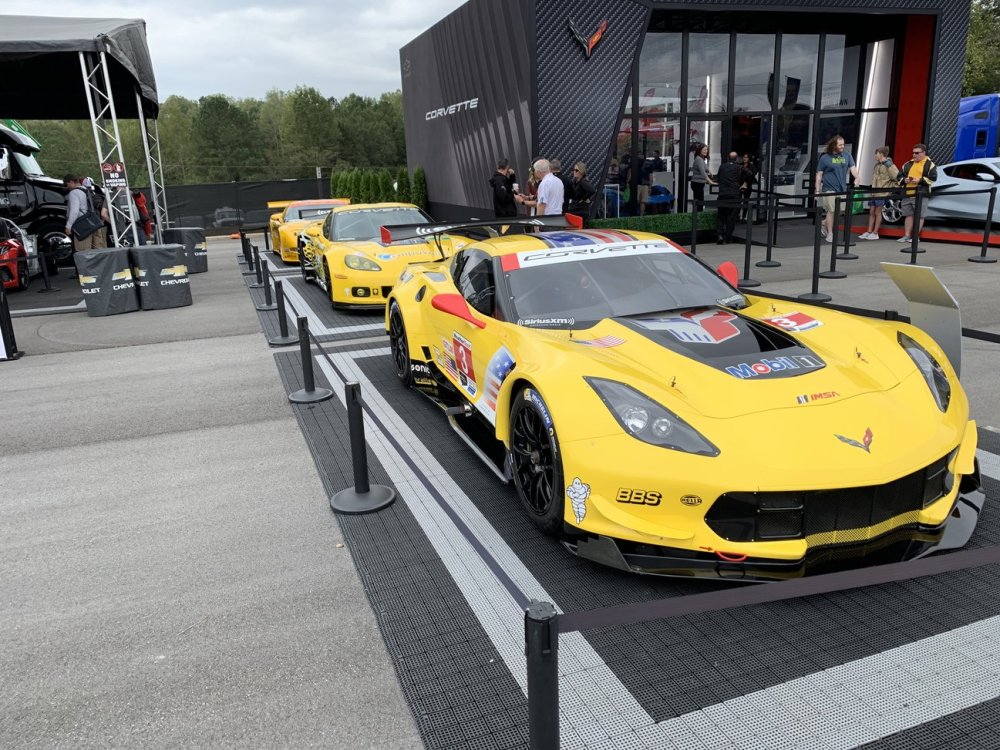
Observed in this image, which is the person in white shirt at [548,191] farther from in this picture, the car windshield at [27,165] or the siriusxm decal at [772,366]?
the car windshield at [27,165]

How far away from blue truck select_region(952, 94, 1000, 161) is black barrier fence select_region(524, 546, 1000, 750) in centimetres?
2448

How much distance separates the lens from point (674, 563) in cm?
300

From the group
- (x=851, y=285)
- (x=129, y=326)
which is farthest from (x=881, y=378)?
(x=129, y=326)

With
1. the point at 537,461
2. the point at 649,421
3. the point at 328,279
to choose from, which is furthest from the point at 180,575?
the point at 328,279

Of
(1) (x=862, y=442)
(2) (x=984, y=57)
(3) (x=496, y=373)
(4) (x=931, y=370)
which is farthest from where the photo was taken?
(2) (x=984, y=57)

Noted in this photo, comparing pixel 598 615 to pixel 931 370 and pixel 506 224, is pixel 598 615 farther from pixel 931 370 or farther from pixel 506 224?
pixel 506 224

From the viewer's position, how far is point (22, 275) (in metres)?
14.5

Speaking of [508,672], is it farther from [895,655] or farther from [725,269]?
[725,269]

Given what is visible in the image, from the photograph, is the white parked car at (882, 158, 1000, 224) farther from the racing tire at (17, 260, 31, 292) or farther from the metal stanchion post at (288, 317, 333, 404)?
the racing tire at (17, 260, 31, 292)

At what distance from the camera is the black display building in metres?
14.3

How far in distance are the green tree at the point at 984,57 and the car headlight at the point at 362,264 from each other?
4228cm

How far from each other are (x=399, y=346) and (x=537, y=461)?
323cm

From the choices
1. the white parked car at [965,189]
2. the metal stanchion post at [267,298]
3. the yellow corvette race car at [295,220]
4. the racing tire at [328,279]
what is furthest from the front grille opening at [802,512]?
the white parked car at [965,189]

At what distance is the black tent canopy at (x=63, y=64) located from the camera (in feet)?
38.0
